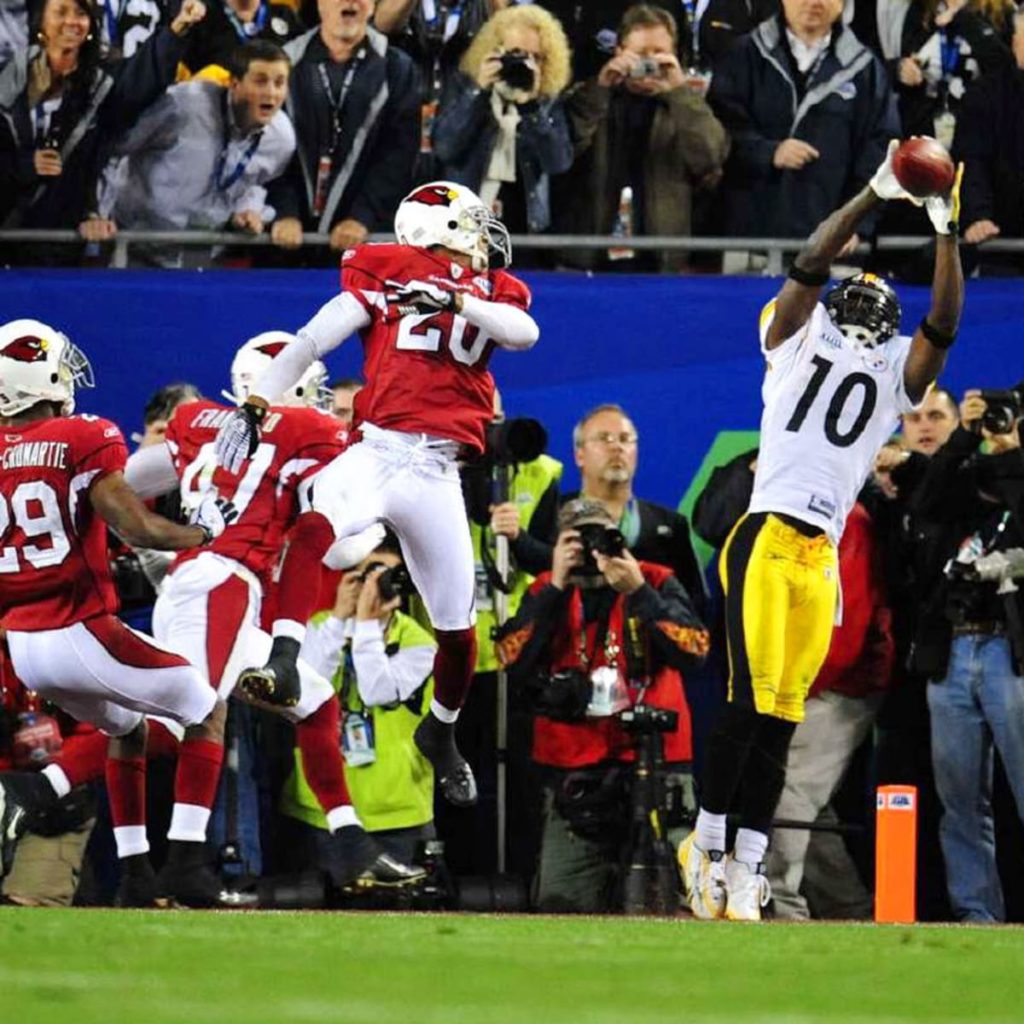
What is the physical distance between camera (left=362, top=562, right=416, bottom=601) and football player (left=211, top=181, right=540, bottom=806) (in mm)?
1313

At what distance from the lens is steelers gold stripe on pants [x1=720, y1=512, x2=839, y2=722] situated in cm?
1012

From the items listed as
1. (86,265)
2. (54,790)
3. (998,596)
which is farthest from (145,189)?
(998,596)

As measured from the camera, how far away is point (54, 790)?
1047 cm

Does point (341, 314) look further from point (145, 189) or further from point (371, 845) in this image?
point (145, 189)

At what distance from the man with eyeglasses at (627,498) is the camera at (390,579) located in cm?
88

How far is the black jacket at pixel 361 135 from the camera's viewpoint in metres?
12.6

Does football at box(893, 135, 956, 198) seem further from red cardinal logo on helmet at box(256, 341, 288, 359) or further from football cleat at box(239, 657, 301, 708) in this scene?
red cardinal logo on helmet at box(256, 341, 288, 359)

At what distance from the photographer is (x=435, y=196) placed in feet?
32.8

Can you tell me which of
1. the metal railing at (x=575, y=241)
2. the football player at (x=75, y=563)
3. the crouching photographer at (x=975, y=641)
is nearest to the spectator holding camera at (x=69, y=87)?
the metal railing at (x=575, y=241)

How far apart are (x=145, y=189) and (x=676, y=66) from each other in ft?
8.30

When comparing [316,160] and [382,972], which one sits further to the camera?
[316,160]

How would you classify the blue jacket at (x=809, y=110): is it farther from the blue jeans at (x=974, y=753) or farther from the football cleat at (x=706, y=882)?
the football cleat at (x=706, y=882)

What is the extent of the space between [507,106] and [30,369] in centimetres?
335

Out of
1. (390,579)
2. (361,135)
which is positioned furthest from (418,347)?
(361,135)
